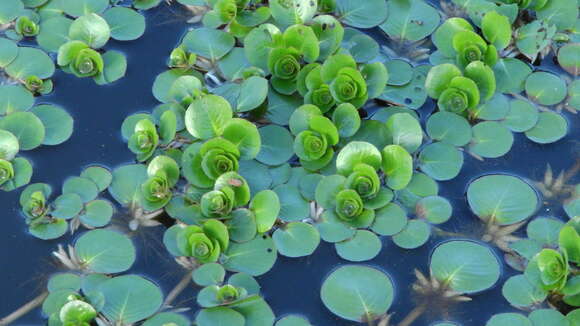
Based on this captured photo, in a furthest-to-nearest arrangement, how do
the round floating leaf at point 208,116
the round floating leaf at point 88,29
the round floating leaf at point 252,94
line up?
the round floating leaf at point 88,29 → the round floating leaf at point 252,94 → the round floating leaf at point 208,116

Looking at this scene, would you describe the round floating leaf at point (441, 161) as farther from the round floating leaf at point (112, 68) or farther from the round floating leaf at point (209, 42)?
the round floating leaf at point (112, 68)

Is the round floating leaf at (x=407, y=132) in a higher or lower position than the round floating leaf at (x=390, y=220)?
higher

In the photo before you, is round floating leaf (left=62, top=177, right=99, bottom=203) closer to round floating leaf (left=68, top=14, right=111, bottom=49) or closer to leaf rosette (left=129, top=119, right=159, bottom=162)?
leaf rosette (left=129, top=119, right=159, bottom=162)

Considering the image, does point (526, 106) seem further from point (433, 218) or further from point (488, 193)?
point (433, 218)

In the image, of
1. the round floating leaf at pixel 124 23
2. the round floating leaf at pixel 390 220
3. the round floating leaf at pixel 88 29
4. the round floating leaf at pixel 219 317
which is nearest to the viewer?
the round floating leaf at pixel 219 317

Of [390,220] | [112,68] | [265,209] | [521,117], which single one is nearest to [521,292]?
[390,220]

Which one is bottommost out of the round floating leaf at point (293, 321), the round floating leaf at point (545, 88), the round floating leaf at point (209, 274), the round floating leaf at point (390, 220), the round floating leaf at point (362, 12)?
the round floating leaf at point (293, 321)

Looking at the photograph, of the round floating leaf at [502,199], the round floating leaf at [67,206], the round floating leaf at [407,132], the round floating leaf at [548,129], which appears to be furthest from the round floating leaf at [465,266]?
the round floating leaf at [67,206]

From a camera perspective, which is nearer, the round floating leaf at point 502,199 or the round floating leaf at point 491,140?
the round floating leaf at point 502,199

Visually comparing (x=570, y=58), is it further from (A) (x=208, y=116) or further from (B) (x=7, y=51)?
(B) (x=7, y=51)
